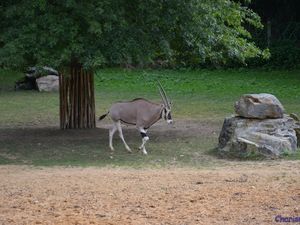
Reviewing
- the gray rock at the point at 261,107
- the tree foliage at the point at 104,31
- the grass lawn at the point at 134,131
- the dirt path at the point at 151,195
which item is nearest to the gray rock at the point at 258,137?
the gray rock at the point at 261,107

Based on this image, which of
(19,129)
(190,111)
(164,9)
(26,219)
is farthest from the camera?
(190,111)

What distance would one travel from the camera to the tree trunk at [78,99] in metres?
14.2

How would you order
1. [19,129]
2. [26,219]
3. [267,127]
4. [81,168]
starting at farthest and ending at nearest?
[19,129], [267,127], [81,168], [26,219]

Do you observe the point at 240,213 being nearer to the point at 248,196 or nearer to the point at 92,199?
the point at 248,196

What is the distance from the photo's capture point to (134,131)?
48.9 feet

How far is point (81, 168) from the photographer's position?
10398 mm

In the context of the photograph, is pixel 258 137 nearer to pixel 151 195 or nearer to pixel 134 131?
pixel 151 195

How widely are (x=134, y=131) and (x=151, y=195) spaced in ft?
23.4

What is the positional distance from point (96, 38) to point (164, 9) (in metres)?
1.45

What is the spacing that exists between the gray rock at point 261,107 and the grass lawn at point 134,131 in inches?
40.0

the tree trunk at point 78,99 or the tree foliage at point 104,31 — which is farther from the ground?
the tree foliage at point 104,31

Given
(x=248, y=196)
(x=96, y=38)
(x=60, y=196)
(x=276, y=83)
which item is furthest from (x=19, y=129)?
(x=276, y=83)

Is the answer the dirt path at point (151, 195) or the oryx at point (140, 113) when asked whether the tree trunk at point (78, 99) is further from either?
the dirt path at point (151, 195)

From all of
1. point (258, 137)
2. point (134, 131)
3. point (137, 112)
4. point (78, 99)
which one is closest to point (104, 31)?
point (137, 112)
